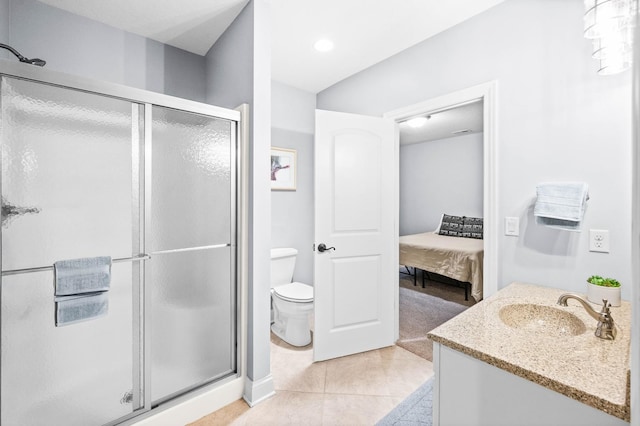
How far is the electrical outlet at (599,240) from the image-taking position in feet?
4.86

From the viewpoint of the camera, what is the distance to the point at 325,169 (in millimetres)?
2332

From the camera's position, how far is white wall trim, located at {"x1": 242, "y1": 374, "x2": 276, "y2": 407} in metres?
1.81

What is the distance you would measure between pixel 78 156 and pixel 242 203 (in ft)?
2.81

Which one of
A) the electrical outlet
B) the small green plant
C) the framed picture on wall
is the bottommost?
the small green plant

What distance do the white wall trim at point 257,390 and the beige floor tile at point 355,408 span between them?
38 centimetres

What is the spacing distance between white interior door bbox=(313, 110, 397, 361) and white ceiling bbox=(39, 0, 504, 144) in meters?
0.60

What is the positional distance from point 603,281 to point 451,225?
3.91 meters

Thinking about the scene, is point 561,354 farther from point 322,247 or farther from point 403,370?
point 322,247

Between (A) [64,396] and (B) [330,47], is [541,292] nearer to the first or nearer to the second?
(B) [330,47]

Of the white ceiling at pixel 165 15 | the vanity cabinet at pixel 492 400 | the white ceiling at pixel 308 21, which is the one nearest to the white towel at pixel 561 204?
the vanity cabinet at pixel 492 400

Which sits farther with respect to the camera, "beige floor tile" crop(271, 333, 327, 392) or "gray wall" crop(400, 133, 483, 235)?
"gray wall" crop(400, 133, 483, 235)

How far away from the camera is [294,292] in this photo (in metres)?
2.63

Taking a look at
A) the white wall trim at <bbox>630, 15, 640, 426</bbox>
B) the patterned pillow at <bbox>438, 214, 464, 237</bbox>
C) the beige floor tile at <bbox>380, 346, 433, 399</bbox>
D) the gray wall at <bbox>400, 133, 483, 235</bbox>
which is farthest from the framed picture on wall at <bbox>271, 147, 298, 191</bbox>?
the gray wall at <bbox>400, 133, 483, 235</bbox>

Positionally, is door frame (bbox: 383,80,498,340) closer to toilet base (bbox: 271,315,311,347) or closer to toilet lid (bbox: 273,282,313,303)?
toilet lid (bbox: 273,282,313,303)
